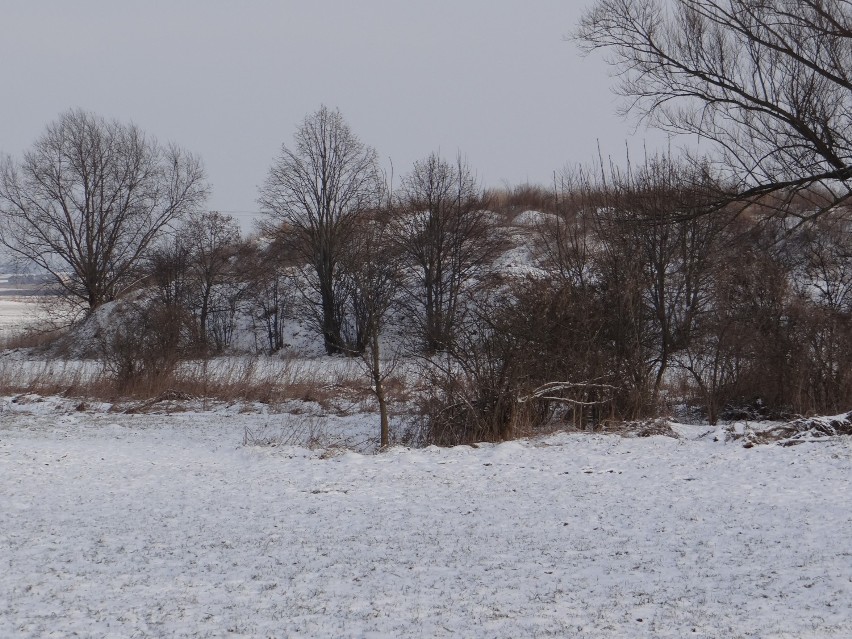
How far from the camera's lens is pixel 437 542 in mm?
6586

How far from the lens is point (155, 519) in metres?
7.64

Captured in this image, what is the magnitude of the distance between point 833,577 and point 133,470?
8728mm

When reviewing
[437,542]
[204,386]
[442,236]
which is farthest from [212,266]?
[437,542]

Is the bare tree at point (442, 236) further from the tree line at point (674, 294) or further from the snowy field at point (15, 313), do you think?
the snowy field at point (15, 313)

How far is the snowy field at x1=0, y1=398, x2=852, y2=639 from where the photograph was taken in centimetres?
465

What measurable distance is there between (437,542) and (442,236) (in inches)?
1100

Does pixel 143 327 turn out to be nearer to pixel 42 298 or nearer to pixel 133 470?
pixel 133 470

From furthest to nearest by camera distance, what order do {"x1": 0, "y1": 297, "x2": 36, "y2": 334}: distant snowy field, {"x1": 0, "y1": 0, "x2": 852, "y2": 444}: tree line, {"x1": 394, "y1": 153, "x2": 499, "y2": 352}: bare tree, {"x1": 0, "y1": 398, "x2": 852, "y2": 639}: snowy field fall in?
{"x1": 0, "y1": 297, "x2": 36, "y2": 334}: distant snowy field → {"x1": 394, "y1": 153, "x2": 499, "y2": 352}: bare tree → {"x1": 0, "y1": 0, "x2": 852, "y2": 444}: tree line → {"x1": 0, "y1": 398, "x2": 852, "y2": 639}: snowy field

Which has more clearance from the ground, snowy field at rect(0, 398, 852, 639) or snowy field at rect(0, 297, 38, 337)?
snowy field at rect(0, 297, 38, 337)

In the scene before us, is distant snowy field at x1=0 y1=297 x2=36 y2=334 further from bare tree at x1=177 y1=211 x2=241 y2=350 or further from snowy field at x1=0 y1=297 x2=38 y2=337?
bare tree at x1=177 y1=211 x2=241 y2=350

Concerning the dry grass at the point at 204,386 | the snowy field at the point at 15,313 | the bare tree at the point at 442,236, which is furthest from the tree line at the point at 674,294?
the snowy field at the point at 15,313

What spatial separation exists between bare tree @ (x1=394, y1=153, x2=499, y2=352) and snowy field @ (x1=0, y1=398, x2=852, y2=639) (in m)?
22.7

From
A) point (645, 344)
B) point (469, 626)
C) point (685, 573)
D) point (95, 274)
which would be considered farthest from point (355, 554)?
point (95, 274)

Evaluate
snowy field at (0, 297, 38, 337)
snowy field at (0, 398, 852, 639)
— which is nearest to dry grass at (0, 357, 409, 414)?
snowy field at (0, 398, 852, 639)
